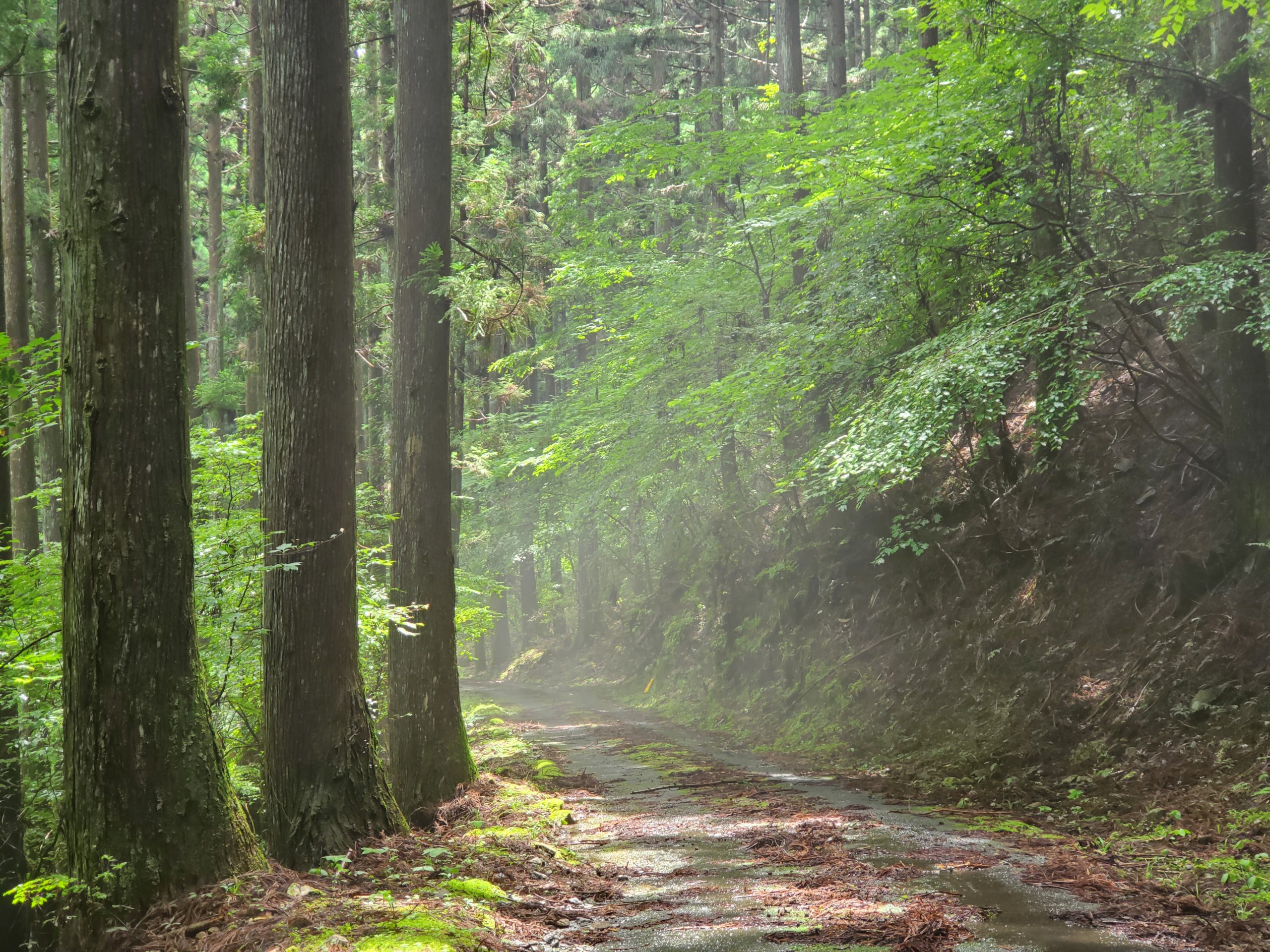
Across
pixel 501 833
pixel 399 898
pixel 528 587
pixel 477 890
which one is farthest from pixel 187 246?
pixel 528 587

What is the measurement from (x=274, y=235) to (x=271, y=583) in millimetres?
2524

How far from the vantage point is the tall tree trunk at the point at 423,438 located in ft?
29.0

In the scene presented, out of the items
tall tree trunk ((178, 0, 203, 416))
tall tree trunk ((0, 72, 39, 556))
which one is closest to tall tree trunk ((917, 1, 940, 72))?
tall tree trunk ((178, 0, 203, 416))

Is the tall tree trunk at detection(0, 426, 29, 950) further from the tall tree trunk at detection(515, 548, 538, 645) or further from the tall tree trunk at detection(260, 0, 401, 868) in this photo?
the tall tree trunk at detection(515, 548, 538, 645)

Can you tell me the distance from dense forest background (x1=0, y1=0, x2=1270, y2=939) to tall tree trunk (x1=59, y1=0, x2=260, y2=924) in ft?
1.89

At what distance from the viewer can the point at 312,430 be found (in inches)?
252

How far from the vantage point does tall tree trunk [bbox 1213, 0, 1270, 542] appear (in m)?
8.11

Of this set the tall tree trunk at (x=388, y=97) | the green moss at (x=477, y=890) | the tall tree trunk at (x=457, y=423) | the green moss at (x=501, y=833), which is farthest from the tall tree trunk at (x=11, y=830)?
the tall tree trunk at (x=457, y=423)

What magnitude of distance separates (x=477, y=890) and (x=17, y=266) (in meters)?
9.88

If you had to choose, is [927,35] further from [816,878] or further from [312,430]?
[816,878]

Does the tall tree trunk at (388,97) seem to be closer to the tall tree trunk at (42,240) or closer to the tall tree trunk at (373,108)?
the tall tree trunk at (373,108)

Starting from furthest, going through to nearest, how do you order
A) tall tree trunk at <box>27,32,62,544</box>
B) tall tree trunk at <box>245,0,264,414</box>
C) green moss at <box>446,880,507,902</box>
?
tall tree trunk at <box>245,0,264,414</box>, tall tree trunk at <box>27,32,62,544</box>, green moss at <box>446,880,507,902</box>

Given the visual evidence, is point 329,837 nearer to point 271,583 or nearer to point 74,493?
point 271,583

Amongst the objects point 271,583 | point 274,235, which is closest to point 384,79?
point 274,235
